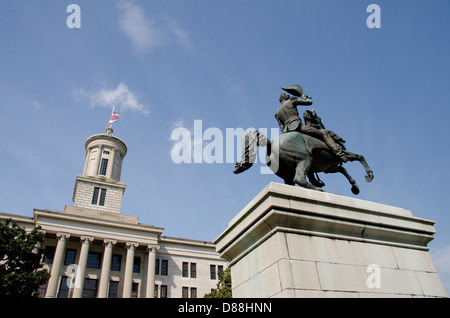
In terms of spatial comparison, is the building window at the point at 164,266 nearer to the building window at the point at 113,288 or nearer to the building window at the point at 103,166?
the building window at the point at 113,288

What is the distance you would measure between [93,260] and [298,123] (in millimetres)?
49790

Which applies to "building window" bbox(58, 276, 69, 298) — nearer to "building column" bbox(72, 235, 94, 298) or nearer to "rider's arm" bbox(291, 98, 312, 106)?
"building column" bbox(72, 235, 94, 298)

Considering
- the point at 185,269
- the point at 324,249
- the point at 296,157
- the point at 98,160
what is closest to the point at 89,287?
the point at 185,269

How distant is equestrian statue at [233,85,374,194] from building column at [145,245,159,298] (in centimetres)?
4505

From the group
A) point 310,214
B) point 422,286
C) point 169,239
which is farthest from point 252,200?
point 169,239

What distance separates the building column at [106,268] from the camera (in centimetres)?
4431

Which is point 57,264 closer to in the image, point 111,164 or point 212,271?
point 111,164

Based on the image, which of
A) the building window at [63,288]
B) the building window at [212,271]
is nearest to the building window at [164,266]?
the building window at [212,271]

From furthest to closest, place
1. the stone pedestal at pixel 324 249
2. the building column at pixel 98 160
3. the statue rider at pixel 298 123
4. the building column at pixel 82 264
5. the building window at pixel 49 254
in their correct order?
the building column at pixel 98 160 → the building window at pixel 49 254 → the building column at pixel 82 264 → the statue rider at pixel 298 123 → the stone pedestal at pixel 324 249

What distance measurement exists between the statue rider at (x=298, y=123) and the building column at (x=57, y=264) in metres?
42.6

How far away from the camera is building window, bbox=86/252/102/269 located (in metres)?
49.5

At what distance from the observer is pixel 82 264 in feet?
152
